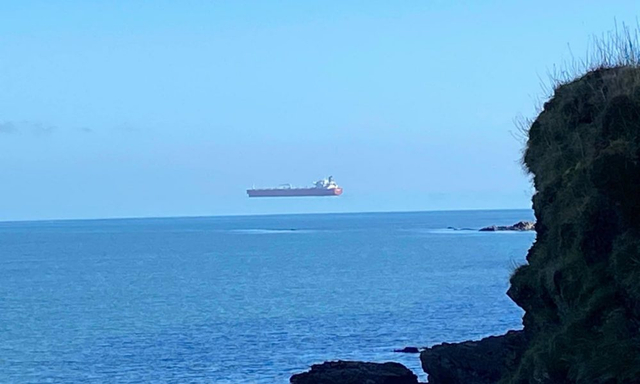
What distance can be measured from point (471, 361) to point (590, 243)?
1085cm

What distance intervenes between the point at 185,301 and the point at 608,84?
5775 cm

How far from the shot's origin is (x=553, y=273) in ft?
65.2

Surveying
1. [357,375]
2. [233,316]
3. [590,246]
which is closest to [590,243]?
[590,246]

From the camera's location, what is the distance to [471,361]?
28953 mm

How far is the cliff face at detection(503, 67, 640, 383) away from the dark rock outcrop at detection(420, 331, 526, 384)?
607cm

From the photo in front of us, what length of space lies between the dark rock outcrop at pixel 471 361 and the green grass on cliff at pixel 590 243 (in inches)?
234

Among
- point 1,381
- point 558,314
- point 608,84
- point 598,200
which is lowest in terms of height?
point 1,381

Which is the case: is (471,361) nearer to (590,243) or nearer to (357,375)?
(357,375)

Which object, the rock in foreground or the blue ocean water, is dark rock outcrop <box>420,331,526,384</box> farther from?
the blue ocean water

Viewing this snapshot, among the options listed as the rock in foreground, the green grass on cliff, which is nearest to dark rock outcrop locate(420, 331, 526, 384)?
the rock in foreground

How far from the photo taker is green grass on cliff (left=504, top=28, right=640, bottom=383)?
17.2m

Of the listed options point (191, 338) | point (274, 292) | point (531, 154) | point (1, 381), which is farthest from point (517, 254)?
point (531, 154)

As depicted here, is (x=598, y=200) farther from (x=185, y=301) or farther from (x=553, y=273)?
(x=185, y=301)

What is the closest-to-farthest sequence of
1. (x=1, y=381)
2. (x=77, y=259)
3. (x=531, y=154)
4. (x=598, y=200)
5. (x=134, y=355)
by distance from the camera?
1. (x=598, y=200)
2. (x=531, y=154)
3. (x=1, y=381)
4. (x=134, y=355)
5. (x=77, y=259)
